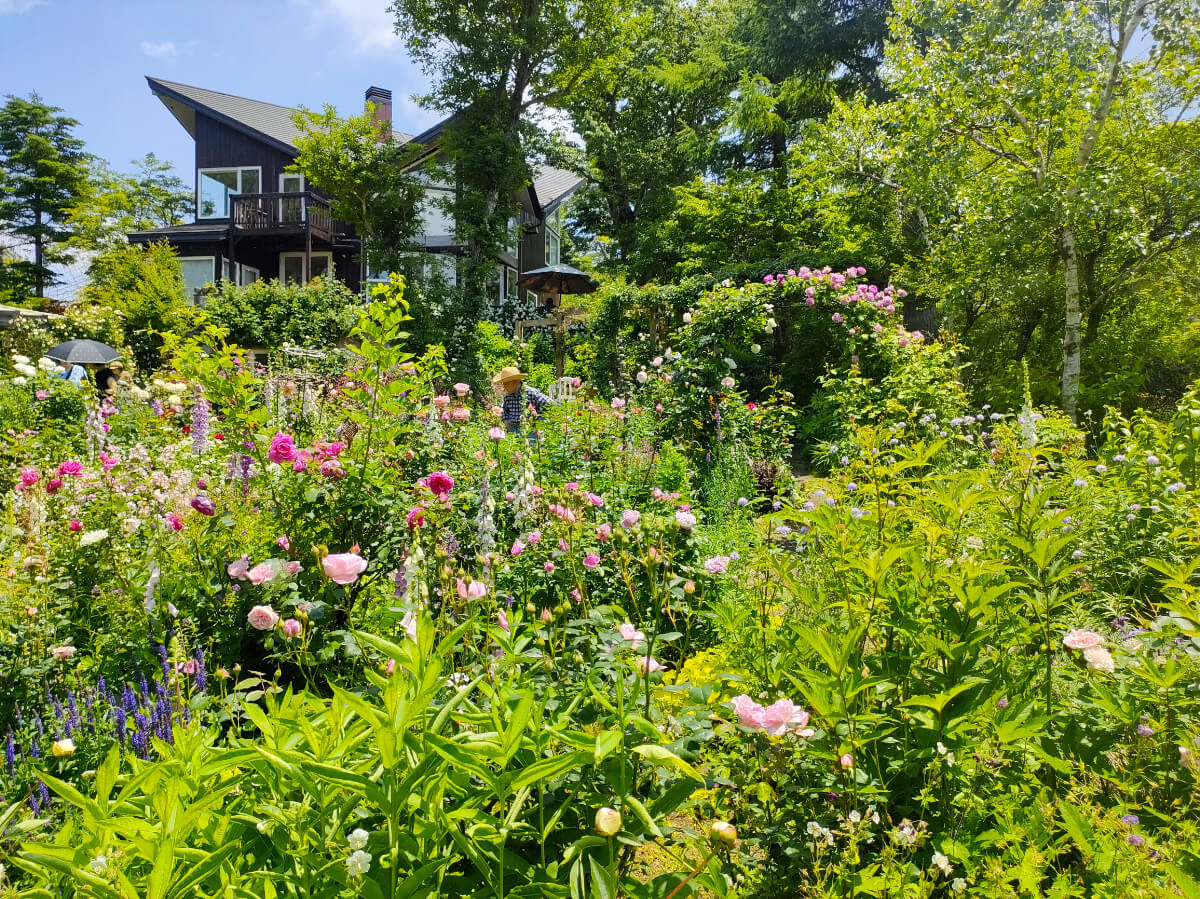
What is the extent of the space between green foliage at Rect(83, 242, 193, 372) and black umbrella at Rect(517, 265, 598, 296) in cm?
787

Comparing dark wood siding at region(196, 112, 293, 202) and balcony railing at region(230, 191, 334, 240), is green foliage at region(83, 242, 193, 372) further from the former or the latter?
dark wood siding at region(196, 112, 293, 202)

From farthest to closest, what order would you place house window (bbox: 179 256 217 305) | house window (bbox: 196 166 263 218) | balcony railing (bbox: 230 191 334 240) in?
house window (bbox: 196 166 263 218), house window (bbox: 179 256 217 305), balcony railing (bbox: 230 191 334 240)

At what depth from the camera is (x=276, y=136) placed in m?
22.5

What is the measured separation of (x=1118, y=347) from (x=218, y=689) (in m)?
11.9

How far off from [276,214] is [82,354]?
12944 millimetres

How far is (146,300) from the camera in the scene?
16234mm

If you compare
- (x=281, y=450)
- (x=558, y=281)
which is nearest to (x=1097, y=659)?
(x=281, y=450)

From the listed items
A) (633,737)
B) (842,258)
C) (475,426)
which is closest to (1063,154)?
(842,258)

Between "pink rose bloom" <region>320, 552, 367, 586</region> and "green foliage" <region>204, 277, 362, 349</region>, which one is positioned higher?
"green foliage" <region>204, 277, 362, 349</region>

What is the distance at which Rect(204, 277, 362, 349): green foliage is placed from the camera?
16.4m

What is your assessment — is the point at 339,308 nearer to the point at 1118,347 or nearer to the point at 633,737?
the point at 1118,347

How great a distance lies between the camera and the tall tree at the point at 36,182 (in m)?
26.8

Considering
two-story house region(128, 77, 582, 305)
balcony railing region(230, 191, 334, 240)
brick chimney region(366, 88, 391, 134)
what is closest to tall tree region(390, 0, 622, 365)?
two-story house region(128, 77, 582, 305)

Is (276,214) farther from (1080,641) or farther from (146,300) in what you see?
(1080,641)
